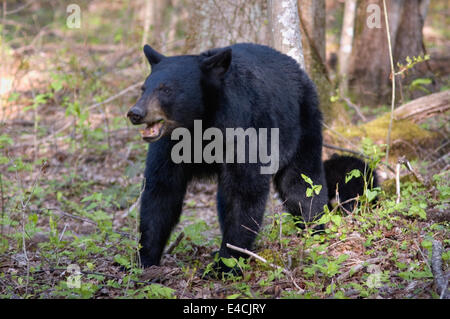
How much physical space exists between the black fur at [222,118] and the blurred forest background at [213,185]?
20 centimetres

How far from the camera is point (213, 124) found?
4.01m

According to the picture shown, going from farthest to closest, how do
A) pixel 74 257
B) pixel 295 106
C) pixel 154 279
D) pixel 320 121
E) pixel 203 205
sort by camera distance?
pixel 203 205 < pixel 320 121 < pixel 295 106 < pixel 74 257 < pixel 154 279

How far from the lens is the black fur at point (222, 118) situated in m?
3.91

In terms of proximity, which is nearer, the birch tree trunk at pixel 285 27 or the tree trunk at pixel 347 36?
the birch tree trunk at pixel 285 27

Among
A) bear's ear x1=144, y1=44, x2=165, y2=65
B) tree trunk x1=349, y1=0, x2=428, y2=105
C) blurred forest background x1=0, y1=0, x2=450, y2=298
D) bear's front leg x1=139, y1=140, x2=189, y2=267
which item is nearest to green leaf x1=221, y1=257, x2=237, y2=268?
blurred forest background x1=0, y1=0, x2=450, y2=298

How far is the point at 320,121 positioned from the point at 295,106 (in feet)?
1.46

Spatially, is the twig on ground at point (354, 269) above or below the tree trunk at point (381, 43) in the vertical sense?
below

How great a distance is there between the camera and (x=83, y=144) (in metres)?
7.26

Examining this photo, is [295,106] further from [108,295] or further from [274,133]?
[108,295]

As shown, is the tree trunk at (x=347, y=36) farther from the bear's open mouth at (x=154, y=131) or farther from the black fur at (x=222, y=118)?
the bear's open mouth at (x=154, y=131)

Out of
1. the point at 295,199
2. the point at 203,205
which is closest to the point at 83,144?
the point at 203,205

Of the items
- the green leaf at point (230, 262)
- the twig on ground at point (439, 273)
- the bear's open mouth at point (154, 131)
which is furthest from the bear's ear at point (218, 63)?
the twig on ground at point (439, 273)

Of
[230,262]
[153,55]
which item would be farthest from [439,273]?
[153,55]

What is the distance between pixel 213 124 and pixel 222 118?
92 mm
